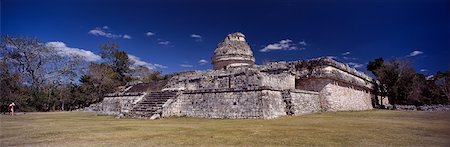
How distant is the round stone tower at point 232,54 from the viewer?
23.2 metres

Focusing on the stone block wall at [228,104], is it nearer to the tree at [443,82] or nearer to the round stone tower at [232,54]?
the round stone tower at [232,54]

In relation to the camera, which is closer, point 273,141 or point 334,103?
point 273,141

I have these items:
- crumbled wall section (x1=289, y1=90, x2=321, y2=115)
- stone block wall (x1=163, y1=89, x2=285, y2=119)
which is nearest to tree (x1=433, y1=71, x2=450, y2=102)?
crumbled wall section (x1=289, y1=90, x2=321, y2=115)

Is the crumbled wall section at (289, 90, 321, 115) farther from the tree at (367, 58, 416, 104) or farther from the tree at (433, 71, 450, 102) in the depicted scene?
the tree at (433, 71, 450, 102)

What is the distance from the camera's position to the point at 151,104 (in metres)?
14.7

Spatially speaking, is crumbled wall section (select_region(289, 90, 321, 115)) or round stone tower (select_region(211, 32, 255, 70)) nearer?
crumbled wall section (select_region(289, 90, 321, 115))

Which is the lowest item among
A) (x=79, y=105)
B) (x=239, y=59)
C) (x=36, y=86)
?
(x=79, y=105)

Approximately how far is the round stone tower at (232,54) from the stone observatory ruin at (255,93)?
3.2 inches

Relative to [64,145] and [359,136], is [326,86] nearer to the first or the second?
[359,136]

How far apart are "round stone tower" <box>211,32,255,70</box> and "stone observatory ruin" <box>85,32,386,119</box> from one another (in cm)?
8

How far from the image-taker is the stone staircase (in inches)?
536

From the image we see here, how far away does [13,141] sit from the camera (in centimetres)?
648

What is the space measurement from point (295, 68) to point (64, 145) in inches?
582

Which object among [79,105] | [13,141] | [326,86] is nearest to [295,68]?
[326,86]
